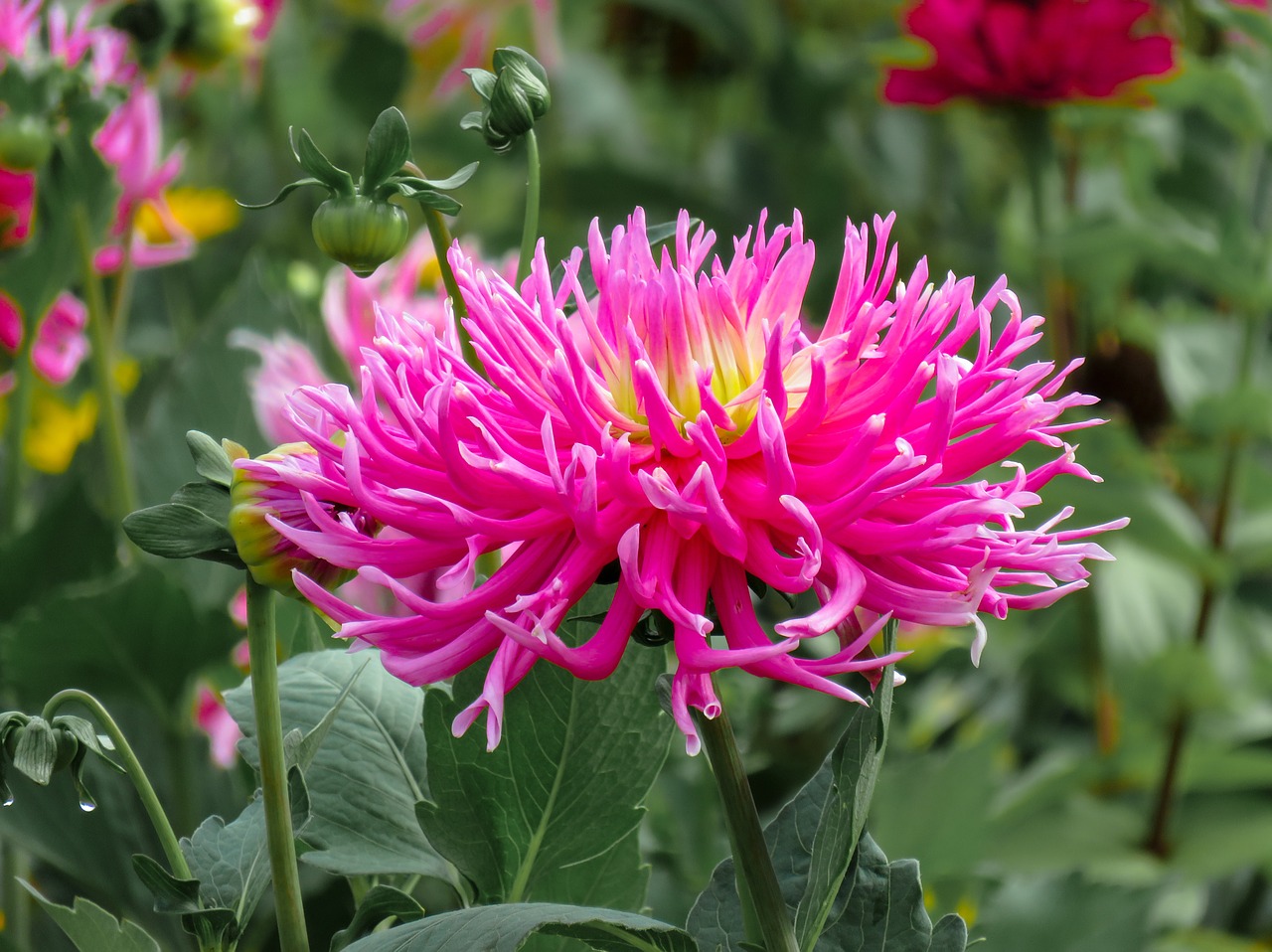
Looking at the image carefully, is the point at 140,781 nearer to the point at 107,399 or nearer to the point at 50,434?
the point at 107,399

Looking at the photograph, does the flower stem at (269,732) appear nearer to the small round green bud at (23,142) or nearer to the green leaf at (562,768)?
the green leaf at (562,768)

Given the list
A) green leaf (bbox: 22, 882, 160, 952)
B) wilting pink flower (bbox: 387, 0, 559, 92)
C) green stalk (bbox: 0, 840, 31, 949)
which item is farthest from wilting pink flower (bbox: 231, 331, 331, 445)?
wilting pink flower (bbox: 387, 0, 559, 92)

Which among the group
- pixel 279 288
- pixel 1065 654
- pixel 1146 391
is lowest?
pixel 1065 654

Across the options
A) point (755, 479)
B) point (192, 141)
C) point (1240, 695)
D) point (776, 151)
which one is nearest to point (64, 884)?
point (755, 479)

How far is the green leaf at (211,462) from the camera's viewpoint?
0.83 feet

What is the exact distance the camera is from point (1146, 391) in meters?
0.90

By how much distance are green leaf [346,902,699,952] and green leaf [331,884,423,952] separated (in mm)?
17

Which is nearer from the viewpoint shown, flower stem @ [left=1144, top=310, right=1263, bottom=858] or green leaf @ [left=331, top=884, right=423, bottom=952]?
green leaf @ [left=331, top=884, right=423, bottom=952]

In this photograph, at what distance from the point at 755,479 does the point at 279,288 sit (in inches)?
21.1

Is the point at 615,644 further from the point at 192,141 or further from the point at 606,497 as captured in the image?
the point at 192,141

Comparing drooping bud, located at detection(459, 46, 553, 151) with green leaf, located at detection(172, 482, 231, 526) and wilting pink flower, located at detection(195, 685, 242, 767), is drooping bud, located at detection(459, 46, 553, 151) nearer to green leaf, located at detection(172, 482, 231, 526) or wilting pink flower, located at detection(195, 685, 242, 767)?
green leaf, located at detection(172, 482, 231, 526)

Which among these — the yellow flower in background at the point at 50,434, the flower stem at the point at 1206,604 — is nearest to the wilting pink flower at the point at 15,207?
the yellow flower in background at the point at 50,434

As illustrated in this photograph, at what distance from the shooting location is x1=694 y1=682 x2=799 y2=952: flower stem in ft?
0.78

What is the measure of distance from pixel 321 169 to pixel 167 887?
0.13 m
